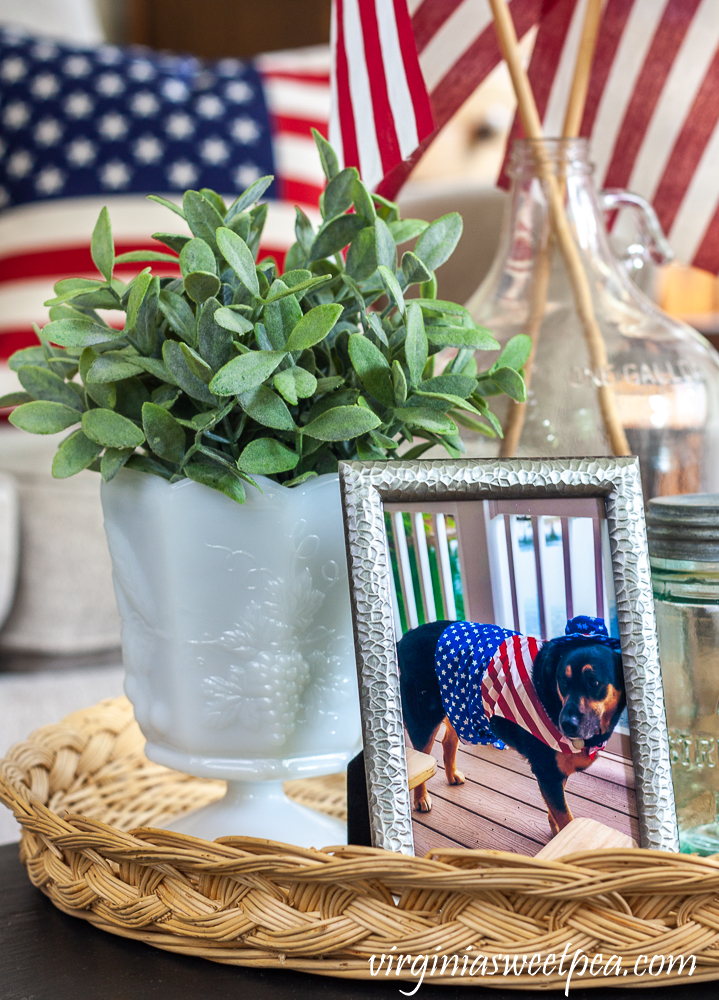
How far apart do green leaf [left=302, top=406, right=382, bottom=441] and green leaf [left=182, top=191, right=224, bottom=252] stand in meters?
0.12

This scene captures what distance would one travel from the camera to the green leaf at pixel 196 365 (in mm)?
449

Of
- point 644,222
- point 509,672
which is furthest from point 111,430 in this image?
point 644,222

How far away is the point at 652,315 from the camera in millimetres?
714

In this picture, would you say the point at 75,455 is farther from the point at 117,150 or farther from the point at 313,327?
the point at 117,150

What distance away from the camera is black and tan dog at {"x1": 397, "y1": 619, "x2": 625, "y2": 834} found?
17.2 inches

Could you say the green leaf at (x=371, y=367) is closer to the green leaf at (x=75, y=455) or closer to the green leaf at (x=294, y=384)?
the green leaf at (x=294, y=384)

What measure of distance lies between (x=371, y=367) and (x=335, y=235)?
0.10 metres

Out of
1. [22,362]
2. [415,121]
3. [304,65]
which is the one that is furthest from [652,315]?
[304,65]

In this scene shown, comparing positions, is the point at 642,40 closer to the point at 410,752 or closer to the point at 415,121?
the point at 415,121

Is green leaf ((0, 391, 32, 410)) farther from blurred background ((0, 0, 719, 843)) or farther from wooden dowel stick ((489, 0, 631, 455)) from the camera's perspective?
blurred background ((0, 0, 719, 843))

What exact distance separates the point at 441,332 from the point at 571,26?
55cm

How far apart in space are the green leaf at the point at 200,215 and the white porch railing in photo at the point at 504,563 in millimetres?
180

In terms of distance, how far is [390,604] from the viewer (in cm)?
45

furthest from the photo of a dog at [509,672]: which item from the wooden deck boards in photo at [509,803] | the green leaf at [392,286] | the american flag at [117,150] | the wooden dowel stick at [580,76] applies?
the american flag at [117,150]
